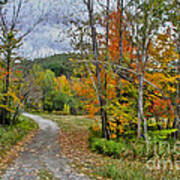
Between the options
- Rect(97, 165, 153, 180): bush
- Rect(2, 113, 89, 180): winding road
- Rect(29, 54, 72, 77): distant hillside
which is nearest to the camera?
Rect(97, 165, 153, 180): bush

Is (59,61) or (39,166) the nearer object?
(39,166)

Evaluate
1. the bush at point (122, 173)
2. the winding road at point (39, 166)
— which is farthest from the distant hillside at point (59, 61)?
the bush at point (122, 173)

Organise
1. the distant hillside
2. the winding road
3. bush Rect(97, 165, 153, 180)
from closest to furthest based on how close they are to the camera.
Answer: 1. bush Rect(97, 165, 153, 180)
2. the winding road
3. the distant hillside

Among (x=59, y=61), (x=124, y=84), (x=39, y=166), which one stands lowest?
(x=39, y=166)

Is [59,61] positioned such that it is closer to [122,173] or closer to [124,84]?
[124,84]

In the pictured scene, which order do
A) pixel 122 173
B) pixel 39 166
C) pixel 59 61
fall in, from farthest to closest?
pixel 59 61 < pixel 39 166 < pixel 122 173

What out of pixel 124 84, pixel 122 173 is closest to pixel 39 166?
pixel 122 173

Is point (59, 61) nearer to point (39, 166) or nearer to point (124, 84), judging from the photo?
point (124, 84)

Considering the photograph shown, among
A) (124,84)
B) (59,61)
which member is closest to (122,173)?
(124,84)

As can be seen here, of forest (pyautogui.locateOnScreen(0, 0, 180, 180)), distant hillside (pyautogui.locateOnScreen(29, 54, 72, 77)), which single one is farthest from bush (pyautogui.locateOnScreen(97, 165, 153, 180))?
distant hillside (pyautogui.locateOnScreen(29, 54, 72, 77))

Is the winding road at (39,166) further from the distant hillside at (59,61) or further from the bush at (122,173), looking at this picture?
the distant hillside at (59,61)

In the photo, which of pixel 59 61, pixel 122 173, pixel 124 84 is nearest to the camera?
pixel 122 173

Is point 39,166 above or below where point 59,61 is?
below

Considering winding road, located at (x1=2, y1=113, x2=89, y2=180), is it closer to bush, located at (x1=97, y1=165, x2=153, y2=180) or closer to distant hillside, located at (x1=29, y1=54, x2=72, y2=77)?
bush, located at (x1=97, y1=165, x2=153, y2=180)
